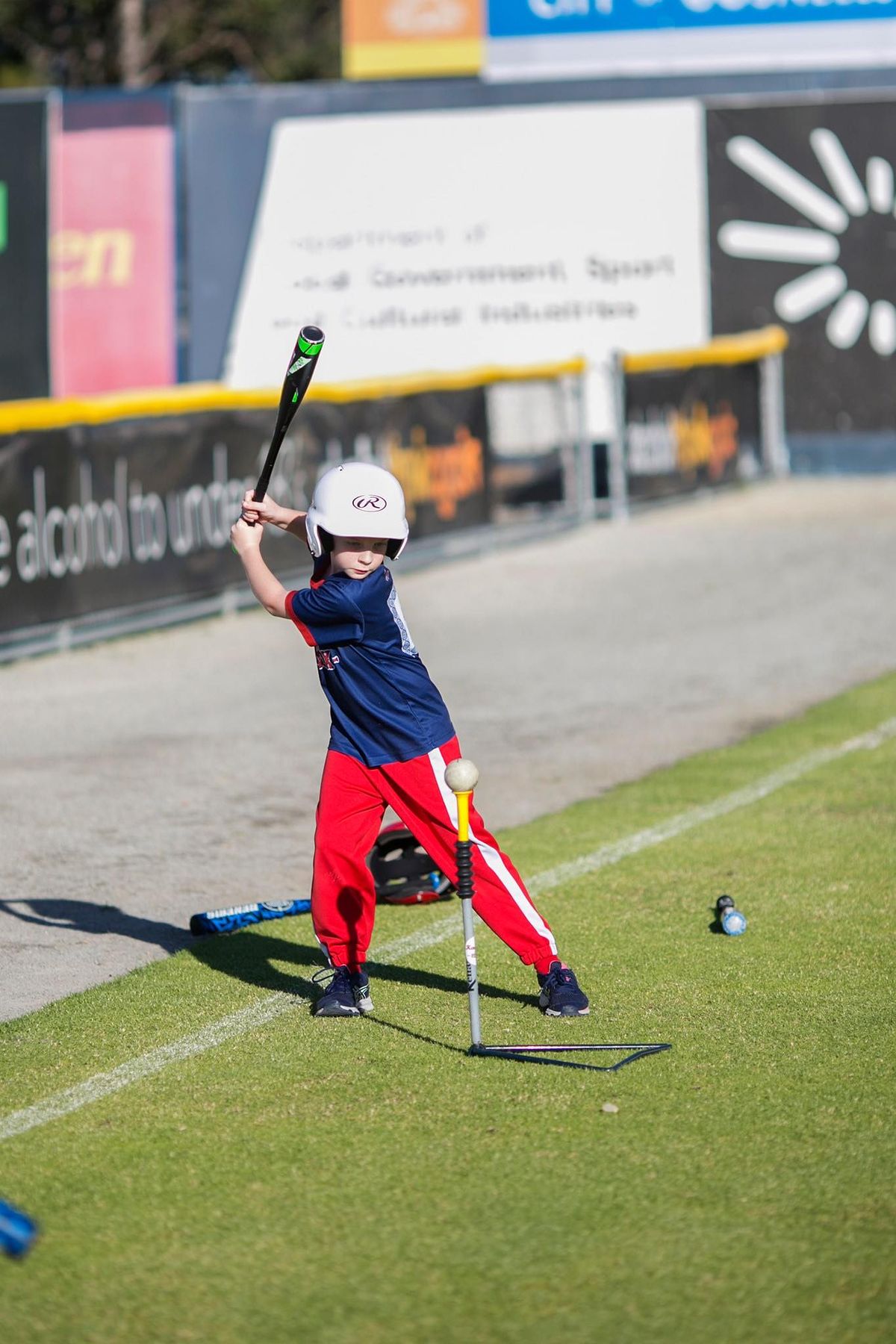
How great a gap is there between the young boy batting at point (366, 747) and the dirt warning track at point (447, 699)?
3.63 feet

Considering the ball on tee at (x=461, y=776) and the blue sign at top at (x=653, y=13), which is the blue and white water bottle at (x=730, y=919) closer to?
the ball on tee at (x=461, y=776)

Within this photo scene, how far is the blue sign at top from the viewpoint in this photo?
76.6 ft

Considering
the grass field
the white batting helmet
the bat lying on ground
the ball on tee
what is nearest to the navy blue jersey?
the white batting helmet

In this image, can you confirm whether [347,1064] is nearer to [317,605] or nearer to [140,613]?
[317,605]

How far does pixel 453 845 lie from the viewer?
5.82 m

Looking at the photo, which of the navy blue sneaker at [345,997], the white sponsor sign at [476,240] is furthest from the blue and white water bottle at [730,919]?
the white sponsor sign at [476,240]

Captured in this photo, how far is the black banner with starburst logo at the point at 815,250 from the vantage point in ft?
77.5

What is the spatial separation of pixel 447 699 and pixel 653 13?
14803 mm

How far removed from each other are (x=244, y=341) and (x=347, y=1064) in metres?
20.6

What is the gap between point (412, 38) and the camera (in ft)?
80.1

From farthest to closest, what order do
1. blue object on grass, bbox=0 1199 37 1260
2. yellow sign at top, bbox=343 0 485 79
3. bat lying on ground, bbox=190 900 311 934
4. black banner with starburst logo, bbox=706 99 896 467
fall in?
yellow sign at top, bbox=343 0 485 79 < black banner with starburst logo, bbox=706 99 896 467 < bat lying on ground, bbox=190 900 311 934 < blue object on grass, bbox=0 1199 37 1260

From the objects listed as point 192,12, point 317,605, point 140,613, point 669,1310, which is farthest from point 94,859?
point 192,12

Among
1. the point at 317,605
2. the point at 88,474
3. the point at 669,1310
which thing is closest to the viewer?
the point at 669,1310

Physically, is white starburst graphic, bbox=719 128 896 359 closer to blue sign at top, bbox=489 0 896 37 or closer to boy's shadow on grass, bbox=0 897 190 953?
blue sign at top, bbox=489 0 896 37
